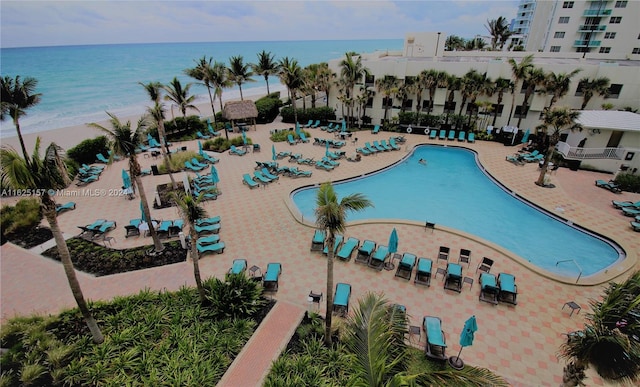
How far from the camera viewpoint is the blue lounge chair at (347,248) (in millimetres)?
12992

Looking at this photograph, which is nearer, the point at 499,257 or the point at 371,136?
the point at 499,257

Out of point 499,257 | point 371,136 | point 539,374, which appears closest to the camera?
point 539,374

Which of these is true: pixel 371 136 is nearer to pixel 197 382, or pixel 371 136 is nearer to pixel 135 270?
pixel 135 270

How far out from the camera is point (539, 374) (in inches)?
338

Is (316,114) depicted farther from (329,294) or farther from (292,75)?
(329,294)

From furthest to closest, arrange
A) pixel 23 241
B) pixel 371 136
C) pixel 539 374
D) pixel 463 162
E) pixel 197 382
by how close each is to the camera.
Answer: pixel 371 136
pixel 463 162
pixel 23 241
pixel 539 374
pixel 197 382

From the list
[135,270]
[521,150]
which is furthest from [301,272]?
[521,150]

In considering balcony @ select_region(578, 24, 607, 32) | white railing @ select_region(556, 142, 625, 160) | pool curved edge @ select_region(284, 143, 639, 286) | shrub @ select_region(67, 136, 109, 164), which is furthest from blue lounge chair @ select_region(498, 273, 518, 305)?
balcony @ select_region(578, 24, 607, 32)

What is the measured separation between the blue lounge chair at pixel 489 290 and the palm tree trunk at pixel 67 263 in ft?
41.0

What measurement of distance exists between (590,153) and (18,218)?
3509cm

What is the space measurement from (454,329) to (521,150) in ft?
68.7

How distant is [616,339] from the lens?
553 centimetres

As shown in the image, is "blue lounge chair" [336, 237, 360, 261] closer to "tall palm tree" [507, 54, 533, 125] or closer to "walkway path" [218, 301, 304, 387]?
"walkway path" [218, 301, 304, 387]

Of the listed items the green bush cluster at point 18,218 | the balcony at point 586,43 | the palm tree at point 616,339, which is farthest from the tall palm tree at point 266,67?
the balcony at point 586,43
